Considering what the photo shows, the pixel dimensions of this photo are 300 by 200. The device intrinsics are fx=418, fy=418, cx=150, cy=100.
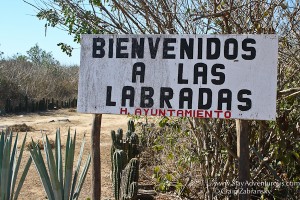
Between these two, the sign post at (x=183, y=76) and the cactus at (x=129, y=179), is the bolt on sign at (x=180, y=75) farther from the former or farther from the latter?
the cactus at (x=129, y=179)

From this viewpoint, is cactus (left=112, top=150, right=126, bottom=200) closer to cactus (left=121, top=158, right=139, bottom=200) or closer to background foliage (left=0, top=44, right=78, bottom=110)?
cactus (left=121, top=158, right=139, bottom=200)

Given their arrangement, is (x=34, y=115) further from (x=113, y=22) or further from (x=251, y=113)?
(x=251, y=113)

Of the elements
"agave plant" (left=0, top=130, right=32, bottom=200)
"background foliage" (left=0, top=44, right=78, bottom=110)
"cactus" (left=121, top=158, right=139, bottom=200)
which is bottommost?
"cactus" (left=121, top=158, right=139, bottom=200)

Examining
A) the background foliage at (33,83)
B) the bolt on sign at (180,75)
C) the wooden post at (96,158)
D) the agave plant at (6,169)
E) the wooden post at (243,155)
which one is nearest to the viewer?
the bolt on sign at (180,75)

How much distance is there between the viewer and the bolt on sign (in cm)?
227

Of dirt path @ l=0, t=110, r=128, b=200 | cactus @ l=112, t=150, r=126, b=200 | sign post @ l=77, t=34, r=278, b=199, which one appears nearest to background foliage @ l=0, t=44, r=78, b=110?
dirt path @ l=0, t=110, r=128, b=200

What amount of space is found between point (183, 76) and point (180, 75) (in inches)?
0.7

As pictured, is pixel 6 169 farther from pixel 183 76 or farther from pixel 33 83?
pixel 33 83

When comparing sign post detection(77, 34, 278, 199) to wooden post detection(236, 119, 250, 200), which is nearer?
sign post detection(77, 34, 278, 199)

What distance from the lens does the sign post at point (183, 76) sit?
2.27 metres

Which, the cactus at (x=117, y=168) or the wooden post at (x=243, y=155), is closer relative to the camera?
the wooden post at (x=243, y=155)

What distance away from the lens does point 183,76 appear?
93.6 inches

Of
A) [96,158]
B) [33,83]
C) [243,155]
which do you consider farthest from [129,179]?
[33,83]

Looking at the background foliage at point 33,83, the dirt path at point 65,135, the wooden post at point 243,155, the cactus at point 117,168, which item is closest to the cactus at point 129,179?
the cactus at point 117,168
